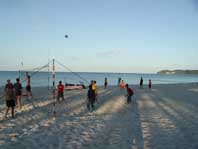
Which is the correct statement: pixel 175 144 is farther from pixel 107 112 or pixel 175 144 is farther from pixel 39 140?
pixel 107 112

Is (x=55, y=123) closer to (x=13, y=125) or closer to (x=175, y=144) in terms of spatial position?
(x=13, y=125)

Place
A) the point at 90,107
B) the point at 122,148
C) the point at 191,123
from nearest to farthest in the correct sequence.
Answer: the point at 122,148 < the point at 191,123 < the point at 90,107

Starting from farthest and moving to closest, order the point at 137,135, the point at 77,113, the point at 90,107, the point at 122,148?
the point at 90,107
the point at 77,113
the point at 137,135
the point at 122,148

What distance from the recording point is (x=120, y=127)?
9.48m

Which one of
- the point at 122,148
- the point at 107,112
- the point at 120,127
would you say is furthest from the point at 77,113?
the point at 122,148

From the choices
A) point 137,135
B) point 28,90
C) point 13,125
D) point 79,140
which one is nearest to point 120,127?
point 137,135

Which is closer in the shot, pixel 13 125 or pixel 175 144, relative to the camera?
pixel 175 144

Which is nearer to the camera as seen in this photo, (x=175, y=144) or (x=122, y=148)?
(x=122, y=148)

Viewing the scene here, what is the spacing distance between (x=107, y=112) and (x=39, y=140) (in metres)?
5.66

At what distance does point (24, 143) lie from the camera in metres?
7.27

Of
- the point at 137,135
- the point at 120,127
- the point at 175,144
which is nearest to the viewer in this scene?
the point at 175,144

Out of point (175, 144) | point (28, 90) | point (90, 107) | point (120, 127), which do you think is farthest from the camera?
point (28, 90)

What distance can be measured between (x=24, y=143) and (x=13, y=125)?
2458 mm

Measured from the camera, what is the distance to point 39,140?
24.8ft
